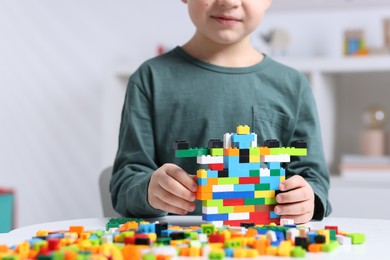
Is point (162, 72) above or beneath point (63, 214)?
above

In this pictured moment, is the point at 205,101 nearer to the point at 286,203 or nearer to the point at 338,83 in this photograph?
the point at 286,203

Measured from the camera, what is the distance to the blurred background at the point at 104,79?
224 cm

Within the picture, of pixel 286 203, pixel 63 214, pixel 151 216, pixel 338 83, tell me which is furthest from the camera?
pixel 63 214

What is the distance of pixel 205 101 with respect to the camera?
123 cm

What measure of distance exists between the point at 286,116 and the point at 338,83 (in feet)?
4.07

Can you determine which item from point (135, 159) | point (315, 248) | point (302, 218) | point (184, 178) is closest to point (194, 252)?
point (315, 248)

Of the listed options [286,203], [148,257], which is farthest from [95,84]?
[148,257]

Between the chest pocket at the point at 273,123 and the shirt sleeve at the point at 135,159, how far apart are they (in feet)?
0.66

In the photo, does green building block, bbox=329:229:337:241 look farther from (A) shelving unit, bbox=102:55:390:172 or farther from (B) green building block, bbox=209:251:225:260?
(A) shelving unit, bbox=102:55:390:172

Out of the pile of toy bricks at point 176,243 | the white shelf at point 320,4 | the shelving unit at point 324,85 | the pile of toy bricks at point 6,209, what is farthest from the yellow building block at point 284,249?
the white shelf at point 320,4

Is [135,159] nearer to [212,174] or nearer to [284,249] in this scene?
[212,174]

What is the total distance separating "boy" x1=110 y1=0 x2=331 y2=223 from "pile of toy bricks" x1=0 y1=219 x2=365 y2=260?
33 cm

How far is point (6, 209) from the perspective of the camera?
2.18m

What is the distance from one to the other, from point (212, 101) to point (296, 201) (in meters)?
0.36
